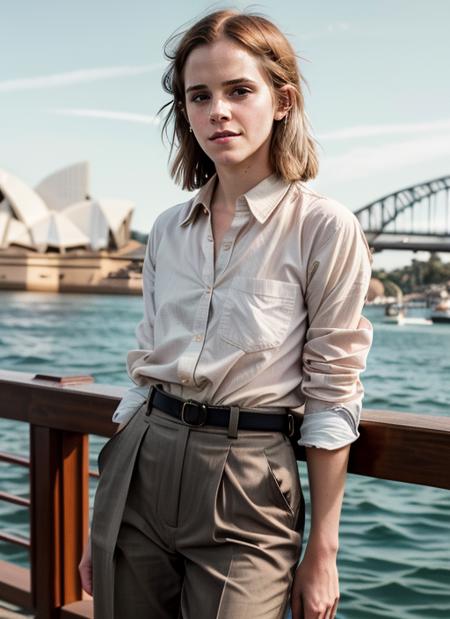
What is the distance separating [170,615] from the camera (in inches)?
43.7

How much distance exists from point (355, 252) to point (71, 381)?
2.34ft

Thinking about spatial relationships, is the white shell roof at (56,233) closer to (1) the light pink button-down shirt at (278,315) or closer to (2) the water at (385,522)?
(2) the water at (385,522)

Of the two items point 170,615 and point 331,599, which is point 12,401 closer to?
point 170,615

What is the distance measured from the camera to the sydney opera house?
113 ft

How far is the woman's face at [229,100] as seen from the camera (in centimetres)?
107

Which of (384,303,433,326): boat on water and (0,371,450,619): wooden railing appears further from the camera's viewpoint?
(384,303,433,326): boat on water

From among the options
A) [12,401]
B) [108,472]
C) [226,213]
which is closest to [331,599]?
[108,472]

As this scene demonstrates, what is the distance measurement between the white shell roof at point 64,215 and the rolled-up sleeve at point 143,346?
32.7m

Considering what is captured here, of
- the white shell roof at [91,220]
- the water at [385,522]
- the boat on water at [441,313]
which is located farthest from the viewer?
the boat on water at [441,313]

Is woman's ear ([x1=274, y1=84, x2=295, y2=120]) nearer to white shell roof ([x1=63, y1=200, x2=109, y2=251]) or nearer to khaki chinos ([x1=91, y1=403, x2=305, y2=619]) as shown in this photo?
khaki chinos ([x1=91, y1=403, x2=305, y2=619])

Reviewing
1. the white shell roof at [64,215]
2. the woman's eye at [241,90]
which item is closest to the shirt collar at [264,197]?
the woman's eye at [241,90]

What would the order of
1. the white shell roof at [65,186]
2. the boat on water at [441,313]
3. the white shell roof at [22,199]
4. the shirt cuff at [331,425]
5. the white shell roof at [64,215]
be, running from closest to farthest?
the shirt cuff at [331,425]
the white shell roof at [22,199]
the white shell roof at [64,215]
the white shell roof at [65,186]
the boat on water at [441,313]

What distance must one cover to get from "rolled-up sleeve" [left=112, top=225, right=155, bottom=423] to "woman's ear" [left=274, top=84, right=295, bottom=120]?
0.26 m

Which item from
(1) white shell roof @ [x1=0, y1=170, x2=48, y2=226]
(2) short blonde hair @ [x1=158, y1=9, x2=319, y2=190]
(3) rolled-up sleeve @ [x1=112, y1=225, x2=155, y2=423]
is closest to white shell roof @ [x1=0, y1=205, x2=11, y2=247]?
(1) white shell roof @ [x1=0, y1=170, x2=48, y2=226]
